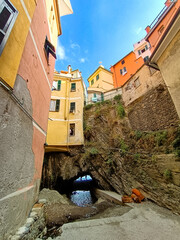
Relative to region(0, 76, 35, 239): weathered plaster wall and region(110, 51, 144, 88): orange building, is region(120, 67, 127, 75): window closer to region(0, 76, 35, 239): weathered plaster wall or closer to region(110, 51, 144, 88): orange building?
region(110, 51, 144, 88): orange building

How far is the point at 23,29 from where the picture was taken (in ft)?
8.96

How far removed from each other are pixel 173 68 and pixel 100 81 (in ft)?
54.7

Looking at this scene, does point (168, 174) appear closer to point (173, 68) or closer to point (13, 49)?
point (173, 68)

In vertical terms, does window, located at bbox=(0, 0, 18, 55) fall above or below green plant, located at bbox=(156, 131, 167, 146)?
above

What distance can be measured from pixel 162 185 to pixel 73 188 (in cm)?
1531

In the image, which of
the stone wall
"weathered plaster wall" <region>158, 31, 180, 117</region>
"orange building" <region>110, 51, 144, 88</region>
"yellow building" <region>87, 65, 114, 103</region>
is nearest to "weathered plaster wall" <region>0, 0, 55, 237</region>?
"weathered plaster wall" <region>158, 31, 180, 117</region>

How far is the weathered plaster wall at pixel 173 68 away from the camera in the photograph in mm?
3712

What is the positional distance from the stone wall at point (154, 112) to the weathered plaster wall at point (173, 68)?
3106 millimetres

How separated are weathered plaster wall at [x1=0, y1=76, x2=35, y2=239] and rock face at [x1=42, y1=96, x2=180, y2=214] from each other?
5834mm

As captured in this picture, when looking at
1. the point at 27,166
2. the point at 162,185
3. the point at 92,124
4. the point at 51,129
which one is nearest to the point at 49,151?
the point at 51,129

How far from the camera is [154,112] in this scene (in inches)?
305

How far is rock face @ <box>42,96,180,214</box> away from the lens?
4938 millimetres

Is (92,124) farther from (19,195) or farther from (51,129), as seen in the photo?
(19,195)

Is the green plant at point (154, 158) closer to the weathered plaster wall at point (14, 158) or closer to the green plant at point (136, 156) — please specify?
the green plant at point (136, 156)
